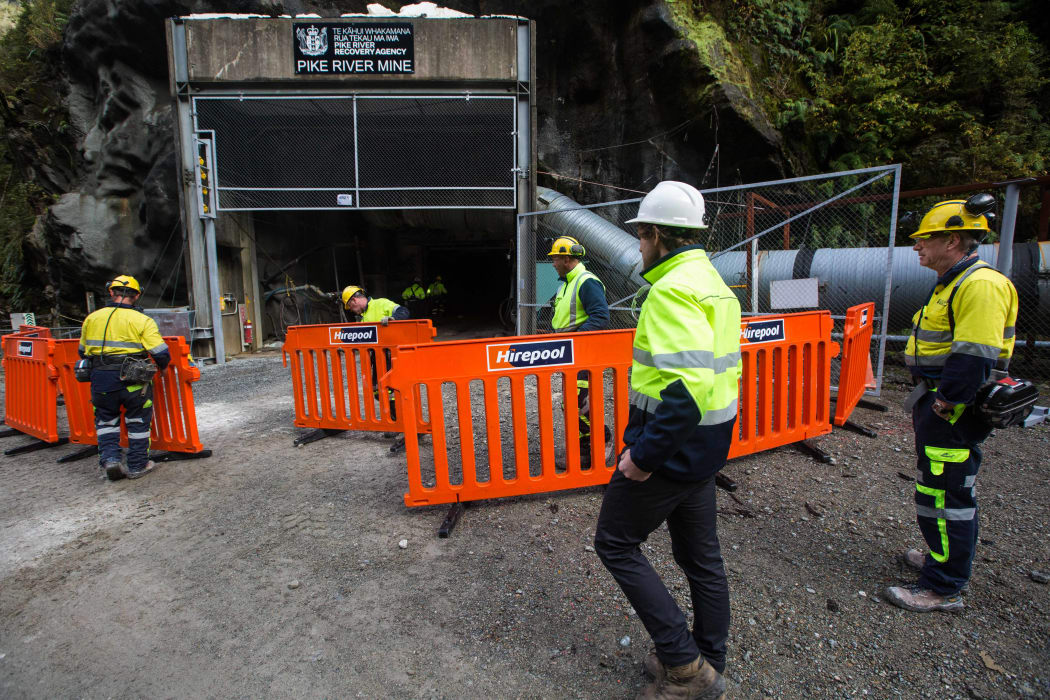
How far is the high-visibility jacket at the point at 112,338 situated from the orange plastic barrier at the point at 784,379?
5.11 metres

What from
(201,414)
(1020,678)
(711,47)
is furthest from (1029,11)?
(201,414)

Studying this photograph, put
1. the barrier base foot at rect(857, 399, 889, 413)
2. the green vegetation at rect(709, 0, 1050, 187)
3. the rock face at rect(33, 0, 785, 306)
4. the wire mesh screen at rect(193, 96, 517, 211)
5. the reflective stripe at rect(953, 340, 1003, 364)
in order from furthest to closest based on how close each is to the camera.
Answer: the rock face at rect(33, 0, 785, 306) → the green vegetation at rect(709, 0, 1050, 187) → the wire mesh screen at rect(193, 96, 517, 211) → the barrier base foot at rect(857, 399, 889, 413) → the reflective stripe at rect(953, 340, 1003, 364)

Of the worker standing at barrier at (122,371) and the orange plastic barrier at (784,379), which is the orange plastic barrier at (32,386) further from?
the orange plastic barrier at (784,379)

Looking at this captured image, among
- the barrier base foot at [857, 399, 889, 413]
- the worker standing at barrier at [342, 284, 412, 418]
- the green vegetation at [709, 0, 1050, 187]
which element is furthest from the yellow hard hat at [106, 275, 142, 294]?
the green vegetation at [709, 0, 1050, 187]

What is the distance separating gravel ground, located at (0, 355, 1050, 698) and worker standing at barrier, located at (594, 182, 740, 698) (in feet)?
1.28

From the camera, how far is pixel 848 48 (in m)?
12.3

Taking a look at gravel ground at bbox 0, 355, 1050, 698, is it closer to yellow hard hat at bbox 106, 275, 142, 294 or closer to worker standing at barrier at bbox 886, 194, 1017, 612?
worker standing at barrier at bbox 886, 194, 1017, 612

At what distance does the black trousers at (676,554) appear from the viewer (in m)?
1.97

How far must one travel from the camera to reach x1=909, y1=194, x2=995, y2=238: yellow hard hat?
8.25 ft

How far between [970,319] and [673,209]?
168 cm

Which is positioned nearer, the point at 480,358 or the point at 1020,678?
the point at 1020,678

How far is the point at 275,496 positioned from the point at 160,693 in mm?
2037

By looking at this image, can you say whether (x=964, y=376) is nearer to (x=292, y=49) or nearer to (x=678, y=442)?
(x=678, y=442)

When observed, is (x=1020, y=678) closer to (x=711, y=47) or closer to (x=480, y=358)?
(x=480, y=358)
